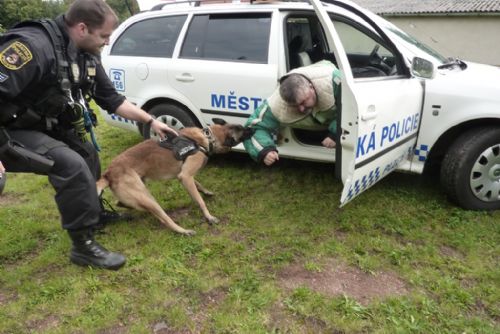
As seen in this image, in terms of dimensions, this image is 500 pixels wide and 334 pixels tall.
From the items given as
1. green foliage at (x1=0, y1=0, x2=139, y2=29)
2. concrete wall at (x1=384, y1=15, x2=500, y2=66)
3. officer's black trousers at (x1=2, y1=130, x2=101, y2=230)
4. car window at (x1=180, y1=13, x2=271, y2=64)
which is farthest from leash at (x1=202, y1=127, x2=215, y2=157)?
green foliage at (x1=0, y1=0, x2=139, y2=29)

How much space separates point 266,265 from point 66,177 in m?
1.39

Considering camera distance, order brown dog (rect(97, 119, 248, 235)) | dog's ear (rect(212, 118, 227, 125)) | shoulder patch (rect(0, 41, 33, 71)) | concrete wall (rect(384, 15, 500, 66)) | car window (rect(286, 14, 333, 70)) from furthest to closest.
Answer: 1. concrete wall (rect(384, 15, 500, 66))
2. car window (rect(286, 14, 333, 70))
3. dog's ear (rect(212, 118, 227, 125))
4. brown dog (rect(97, 119, 248, 235))
5. shoulder patch (rect(0, 41, 33, 71))

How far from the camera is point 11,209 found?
351cm

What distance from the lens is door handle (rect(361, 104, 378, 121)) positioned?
7.88ft

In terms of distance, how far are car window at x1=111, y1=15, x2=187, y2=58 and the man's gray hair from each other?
1.77 meters

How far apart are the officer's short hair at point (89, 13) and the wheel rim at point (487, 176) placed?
2.86m

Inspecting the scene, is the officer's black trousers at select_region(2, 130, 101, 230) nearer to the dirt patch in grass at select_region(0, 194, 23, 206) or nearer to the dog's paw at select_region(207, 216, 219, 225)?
the dog's paw at select_region(207, 216, 219, 225)

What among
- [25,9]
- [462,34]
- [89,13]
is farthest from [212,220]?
[25,9]

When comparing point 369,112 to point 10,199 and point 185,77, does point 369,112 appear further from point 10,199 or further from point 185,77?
point 10,199

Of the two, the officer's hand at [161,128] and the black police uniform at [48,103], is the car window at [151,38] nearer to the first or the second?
the officer's hand at [161,128]

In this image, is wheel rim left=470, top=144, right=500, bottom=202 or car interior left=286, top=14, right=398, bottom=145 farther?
car interior left=286, top=14, right=398, bottom=145

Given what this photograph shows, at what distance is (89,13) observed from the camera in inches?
85.3

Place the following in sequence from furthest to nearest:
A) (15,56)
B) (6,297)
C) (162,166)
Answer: (162,166)
(6,297)
(15,56)

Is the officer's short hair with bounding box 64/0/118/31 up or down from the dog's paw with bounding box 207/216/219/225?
up
